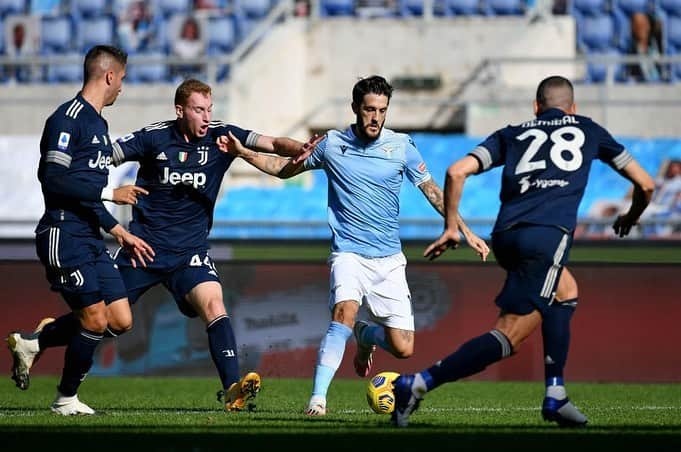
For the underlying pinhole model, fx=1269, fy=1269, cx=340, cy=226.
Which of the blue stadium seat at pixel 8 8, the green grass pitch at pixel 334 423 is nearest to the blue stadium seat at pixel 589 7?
the blue stadium seat at pixel 8 8

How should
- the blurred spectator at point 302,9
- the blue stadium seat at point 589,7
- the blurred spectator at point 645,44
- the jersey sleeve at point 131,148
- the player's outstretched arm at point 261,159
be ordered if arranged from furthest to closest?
the blurred spectator at point 302,9 < the blue stadium seat at point 589,7 < the blurred spectator at point 645,44 < the jersey sleeve at point 131,148 < the player's outstretched arm at point 261,159

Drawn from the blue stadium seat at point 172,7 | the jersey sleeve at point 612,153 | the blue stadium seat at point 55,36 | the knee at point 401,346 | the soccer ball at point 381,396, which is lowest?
the soccer ball at point 381,396

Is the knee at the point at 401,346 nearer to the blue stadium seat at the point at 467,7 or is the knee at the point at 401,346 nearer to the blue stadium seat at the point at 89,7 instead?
the blue stadium seat at the point at 467,7

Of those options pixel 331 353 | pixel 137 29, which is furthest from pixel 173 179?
pixel 137 29

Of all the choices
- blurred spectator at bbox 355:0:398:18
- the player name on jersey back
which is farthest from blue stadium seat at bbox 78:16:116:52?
the player name on jersey back

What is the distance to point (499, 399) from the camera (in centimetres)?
1083

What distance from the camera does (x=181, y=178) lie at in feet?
30.3

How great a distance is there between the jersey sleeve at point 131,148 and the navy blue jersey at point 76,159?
0.40 meters

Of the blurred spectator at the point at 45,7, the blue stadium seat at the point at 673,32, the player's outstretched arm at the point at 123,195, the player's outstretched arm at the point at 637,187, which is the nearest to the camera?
the player's outstretched arm at the point at 637,187

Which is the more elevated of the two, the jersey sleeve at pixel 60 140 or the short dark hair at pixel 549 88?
the short dark hair at pixel 549 88

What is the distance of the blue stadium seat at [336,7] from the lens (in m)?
23.0

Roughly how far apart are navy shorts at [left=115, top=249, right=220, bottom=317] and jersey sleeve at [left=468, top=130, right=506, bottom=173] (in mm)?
2577

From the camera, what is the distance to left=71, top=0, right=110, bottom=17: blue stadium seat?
24000 millimetres
